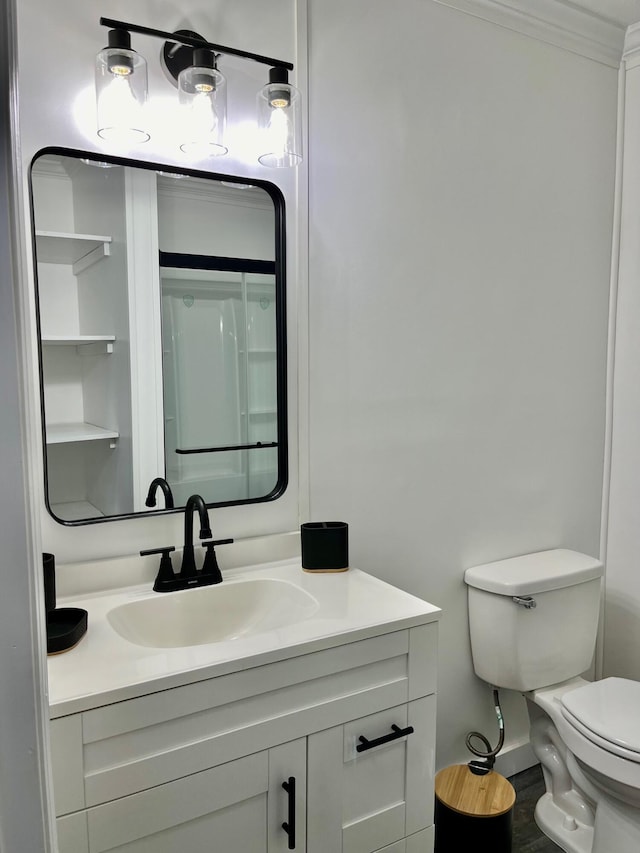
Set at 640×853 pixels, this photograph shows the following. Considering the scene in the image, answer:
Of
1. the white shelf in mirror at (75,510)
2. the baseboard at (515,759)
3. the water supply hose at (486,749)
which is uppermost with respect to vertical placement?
the white shelf in mirror at (75,510)

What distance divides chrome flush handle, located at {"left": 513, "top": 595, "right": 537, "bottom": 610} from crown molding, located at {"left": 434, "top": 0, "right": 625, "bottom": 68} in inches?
68.1

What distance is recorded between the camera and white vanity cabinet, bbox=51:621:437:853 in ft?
3.46

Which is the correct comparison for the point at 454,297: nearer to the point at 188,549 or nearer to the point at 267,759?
the point at 188,549

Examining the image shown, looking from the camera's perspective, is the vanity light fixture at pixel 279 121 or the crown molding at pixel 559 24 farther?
the crown molding at pixel 559 24

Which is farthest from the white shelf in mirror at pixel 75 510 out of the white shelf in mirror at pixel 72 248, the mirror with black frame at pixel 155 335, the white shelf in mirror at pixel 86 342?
the white shelf in mirror at pixel 72 248

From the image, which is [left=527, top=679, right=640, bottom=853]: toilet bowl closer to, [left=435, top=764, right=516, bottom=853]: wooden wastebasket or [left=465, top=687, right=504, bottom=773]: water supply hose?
[left=465, top=687, right=504, bottom=773]: water supply hose

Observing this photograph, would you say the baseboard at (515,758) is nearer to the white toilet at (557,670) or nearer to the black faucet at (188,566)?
the white toilet at (557,670)

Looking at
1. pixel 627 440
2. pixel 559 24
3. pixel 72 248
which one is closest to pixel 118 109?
pixel 72 248

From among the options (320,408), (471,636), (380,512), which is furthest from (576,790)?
(320,408)

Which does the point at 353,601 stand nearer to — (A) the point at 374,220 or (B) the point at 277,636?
Answer: (B) the point at 277,636

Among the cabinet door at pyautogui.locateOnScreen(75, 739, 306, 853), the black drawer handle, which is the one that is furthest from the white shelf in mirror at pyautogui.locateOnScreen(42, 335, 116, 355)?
the black drawer handle

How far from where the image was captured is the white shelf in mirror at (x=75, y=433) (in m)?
1.42

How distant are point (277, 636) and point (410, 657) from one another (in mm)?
313

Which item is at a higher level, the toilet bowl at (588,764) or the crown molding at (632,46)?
the crown molding at (632,46)
